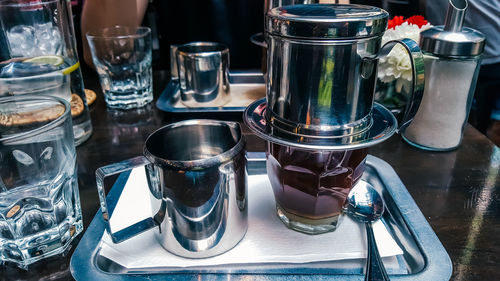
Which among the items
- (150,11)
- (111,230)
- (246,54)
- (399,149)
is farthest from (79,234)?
(150,11)

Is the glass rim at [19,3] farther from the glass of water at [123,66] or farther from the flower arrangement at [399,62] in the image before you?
the flower arrangement at [399,62]

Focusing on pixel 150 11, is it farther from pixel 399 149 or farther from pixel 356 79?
pixel 356 79

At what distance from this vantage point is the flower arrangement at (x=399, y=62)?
0.58m

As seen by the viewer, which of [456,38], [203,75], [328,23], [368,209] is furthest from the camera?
[203,75]

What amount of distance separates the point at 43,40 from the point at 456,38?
1.98ft

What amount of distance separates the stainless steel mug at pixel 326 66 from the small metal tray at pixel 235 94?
36 centimetres

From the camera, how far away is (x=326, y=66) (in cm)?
30

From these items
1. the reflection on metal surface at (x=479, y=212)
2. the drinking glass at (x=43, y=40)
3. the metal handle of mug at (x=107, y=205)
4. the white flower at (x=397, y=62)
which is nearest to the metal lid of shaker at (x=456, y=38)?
the white flower at (x=397, y=62)

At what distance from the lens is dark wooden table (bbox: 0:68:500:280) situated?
0.34 meters

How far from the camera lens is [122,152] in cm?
55

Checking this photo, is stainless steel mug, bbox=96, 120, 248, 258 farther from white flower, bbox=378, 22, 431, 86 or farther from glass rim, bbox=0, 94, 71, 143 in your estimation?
white flower, bbox=378, 22, 431, 86

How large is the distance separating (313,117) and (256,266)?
0.15 metres

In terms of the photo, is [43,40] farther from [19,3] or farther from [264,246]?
[264,246]

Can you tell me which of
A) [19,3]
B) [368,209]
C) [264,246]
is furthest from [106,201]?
[19,3]
